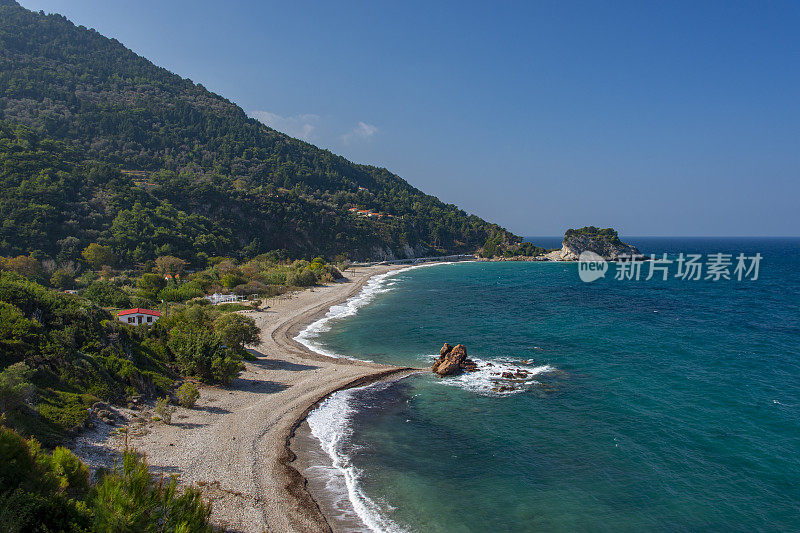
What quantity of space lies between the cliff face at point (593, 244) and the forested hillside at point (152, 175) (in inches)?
1185

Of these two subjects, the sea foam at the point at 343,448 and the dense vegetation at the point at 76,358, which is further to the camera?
the dense vegetation at the point at 76,358

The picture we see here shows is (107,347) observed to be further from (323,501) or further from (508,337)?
(508,337)

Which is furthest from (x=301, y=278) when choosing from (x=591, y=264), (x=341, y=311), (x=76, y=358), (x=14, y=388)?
(x=591, y=264)

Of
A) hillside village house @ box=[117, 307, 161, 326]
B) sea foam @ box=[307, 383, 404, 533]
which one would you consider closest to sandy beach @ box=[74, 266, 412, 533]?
sea foam @ box=[307, 383, 404, 533]

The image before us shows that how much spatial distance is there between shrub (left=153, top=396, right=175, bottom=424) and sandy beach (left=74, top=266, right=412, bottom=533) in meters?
0.27

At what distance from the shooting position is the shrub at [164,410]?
18203mm

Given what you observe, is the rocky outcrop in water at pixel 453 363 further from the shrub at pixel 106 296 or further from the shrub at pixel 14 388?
the shrub at pixel 106 296

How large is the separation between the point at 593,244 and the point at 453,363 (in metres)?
122

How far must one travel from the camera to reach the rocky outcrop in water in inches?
1116

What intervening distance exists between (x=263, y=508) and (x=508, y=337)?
29.4 metres

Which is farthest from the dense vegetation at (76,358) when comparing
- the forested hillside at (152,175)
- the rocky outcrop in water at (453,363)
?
the forested hillside at (152,175)

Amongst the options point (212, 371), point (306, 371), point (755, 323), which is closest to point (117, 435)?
point (212, 371)

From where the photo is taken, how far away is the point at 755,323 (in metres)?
43.3

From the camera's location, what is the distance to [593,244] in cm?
13362
